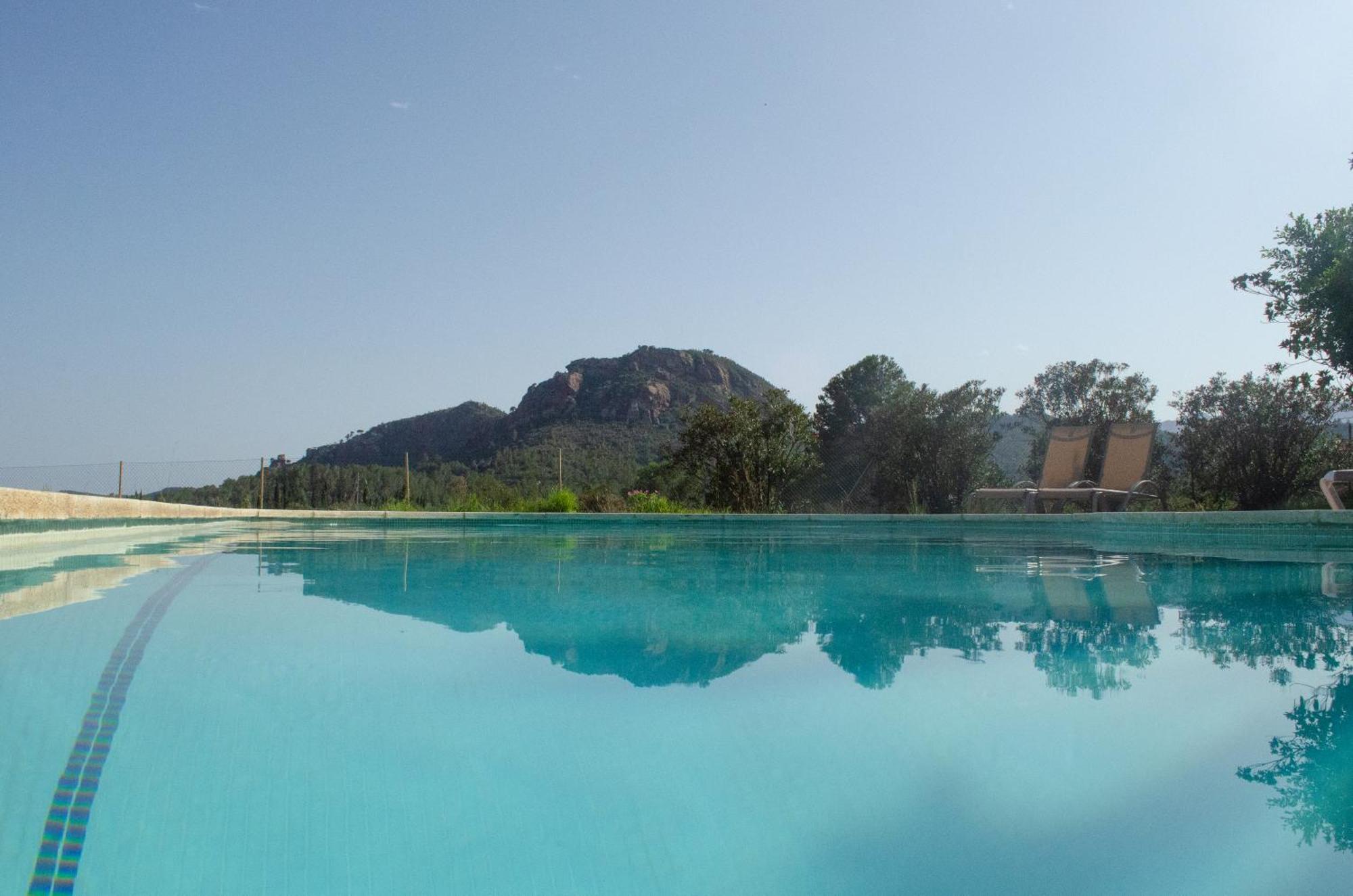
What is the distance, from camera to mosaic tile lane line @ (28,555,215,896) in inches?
49.1

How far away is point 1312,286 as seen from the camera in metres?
6.88

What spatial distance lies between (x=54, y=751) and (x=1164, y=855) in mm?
2161

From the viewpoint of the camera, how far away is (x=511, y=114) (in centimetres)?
1105

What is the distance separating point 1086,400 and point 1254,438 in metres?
2.32

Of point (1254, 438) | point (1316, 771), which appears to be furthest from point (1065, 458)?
point (1316, 771)

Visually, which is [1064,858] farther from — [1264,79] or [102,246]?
[102,246]

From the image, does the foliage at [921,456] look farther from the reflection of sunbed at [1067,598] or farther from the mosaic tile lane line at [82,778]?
the mosaic tile lane line at [82,778]

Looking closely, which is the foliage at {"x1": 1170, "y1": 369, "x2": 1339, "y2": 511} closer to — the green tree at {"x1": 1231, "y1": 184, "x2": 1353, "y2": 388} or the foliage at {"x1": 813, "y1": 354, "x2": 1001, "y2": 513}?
the green tree at {"x1": 1231, "y1": 184, "x2": 1353, "y2": 388}

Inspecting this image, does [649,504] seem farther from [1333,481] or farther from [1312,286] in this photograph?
[1312,286]

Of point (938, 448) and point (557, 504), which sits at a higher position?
point (938, 448)

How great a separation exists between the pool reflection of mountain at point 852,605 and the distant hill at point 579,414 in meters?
26.3

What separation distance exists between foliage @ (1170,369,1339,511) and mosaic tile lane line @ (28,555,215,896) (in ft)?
36.5

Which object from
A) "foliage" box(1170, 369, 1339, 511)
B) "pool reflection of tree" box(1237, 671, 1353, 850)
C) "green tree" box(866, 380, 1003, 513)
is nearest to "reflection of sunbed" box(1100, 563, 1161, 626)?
"pool reflection of tree" box(1237, 671, 1353, 850)

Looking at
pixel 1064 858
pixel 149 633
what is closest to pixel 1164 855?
pixel 1064 858
